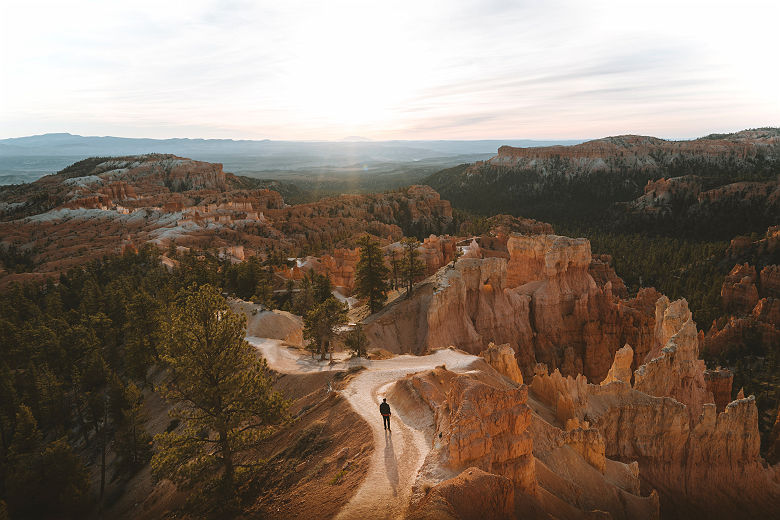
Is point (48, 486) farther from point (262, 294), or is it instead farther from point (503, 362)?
point (503, 362)

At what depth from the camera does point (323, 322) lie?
2709 cm

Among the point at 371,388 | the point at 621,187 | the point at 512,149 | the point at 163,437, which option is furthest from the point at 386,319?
the point at 512,149

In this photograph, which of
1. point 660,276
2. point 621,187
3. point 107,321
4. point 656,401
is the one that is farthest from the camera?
point 621,187

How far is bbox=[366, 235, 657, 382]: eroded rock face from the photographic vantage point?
33.7 m

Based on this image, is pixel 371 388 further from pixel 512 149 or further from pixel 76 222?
pixel 512 149

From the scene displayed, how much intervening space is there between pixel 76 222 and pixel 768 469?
11643 cm

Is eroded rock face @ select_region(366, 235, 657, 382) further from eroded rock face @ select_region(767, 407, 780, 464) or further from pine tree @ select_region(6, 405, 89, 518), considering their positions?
pine tree @ select_region(6, 405, 89, 518)

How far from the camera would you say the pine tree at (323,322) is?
89.0ft

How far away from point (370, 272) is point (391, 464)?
24.8 m

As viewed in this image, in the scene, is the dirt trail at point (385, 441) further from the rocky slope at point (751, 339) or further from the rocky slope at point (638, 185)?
the rocky slope at point (638, 185)

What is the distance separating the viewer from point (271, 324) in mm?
35031

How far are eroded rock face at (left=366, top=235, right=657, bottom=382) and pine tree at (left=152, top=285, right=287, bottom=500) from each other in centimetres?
1807

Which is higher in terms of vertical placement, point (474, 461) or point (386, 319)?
point (474, 461)

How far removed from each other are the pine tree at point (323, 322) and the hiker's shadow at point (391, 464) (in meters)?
13.6
